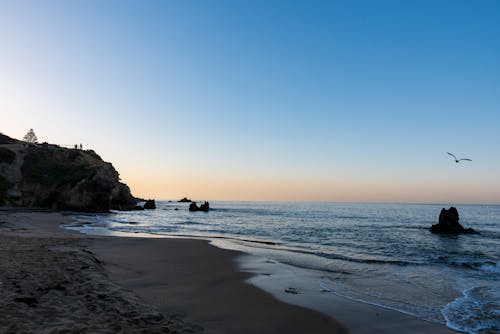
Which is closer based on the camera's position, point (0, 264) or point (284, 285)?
point (0, 264)

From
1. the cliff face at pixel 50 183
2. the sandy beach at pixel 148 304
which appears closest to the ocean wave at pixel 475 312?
the sandy beach at pixel 148 304

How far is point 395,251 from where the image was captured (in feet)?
80.0

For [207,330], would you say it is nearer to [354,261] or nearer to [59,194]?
[354,261]

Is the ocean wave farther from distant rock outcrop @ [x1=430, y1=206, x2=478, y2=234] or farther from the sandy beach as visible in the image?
distant rock outcrop @ [x1=430, y1=206, x2=478, y2=234]

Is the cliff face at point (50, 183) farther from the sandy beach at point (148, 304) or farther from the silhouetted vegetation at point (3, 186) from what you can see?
the sandy beach at point (148, 304)

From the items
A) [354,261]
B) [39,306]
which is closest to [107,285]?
[39,306]

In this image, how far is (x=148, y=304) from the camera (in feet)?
27.3

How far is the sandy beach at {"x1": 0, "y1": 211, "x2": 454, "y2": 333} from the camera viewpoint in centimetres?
651

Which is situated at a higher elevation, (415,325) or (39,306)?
(39,306)

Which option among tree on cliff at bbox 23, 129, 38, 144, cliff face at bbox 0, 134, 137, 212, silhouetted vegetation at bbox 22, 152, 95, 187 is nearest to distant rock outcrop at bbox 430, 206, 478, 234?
cliff face at bbox 0, 134, 137, 212

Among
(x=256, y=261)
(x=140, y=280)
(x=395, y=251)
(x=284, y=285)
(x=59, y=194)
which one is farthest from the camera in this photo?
(x=59, y=194)

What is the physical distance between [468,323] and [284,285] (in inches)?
217

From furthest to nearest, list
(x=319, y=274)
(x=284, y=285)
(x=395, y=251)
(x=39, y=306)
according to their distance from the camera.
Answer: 1. (x=395, y=251)
2. (x=319, y=274)
3. (x=284, y=285)
4. (x=39, y=306)

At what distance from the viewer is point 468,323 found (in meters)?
8.93
